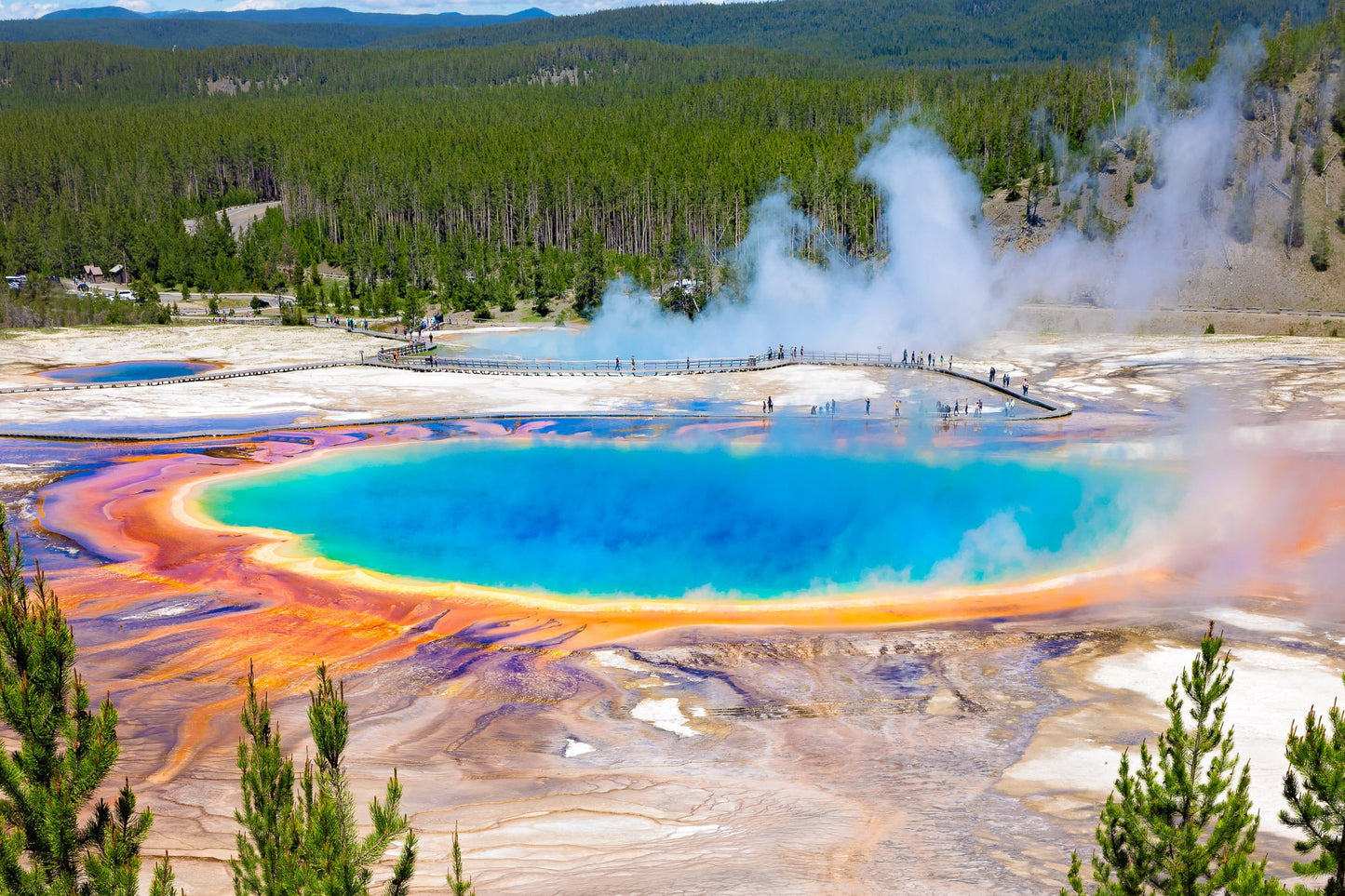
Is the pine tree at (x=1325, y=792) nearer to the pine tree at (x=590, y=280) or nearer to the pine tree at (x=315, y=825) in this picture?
the pine tree at (x=315, y=825)

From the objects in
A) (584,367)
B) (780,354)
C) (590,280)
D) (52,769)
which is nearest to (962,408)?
(780,354)

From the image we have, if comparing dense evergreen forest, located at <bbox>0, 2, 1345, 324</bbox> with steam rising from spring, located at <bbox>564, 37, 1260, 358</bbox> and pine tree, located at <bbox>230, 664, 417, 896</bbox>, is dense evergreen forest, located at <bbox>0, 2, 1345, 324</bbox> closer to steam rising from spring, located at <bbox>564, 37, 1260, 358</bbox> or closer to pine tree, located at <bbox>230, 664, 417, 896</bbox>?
steam rising from spring, located at <bbox>564, 37, 1260, 358</bbox>

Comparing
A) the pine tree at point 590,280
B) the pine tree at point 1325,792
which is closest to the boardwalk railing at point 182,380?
the pine tree at point 590,280

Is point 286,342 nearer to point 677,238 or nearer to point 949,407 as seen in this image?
point 677,238

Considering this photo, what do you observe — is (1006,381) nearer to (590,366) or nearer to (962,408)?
(962,408)

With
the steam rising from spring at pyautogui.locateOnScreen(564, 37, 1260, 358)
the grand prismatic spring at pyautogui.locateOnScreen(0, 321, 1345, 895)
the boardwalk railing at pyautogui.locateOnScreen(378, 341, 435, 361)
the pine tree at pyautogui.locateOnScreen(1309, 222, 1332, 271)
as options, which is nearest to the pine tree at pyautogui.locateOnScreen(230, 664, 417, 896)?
the grand prismatic spring at pyautogui.locateOnScreen(0, 321, 1345, 895)
